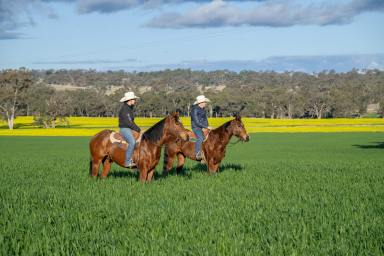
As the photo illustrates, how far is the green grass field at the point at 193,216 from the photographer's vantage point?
304 inches

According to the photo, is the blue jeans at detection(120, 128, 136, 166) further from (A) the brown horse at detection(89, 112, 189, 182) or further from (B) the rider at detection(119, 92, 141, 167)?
(A) the brown horse at detection(89, 112, 189, 182)

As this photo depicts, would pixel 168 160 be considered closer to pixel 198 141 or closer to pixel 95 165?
pixel 198 141

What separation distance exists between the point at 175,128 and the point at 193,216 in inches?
187

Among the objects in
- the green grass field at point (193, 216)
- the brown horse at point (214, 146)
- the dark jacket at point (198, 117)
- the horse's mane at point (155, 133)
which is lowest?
the green grass field at point (193, 216)

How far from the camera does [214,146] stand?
16.7 metres

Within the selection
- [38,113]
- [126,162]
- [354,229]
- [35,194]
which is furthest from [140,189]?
[38,113]

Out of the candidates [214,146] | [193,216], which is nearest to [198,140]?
[214,146]

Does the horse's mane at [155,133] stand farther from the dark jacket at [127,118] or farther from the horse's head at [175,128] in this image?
the dark jacket at [127,118]

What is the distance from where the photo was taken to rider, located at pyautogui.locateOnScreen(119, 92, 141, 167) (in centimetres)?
1445

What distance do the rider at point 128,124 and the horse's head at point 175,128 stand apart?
0.82 metres

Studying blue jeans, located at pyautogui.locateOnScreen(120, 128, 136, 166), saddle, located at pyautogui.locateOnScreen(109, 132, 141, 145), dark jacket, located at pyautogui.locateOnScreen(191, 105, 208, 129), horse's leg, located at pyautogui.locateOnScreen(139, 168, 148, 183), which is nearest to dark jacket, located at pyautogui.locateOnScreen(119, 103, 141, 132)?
blue jeans, located at pyautogui.locateOnScreen(120, 128, 136, 166)

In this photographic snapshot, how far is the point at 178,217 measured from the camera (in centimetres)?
989

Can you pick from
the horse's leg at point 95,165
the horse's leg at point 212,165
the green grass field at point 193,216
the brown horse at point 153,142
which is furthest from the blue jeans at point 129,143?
the horse's leg at point 212,165

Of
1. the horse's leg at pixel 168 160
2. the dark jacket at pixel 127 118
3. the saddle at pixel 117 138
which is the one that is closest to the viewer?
the dark jacket at pixel 127 118
